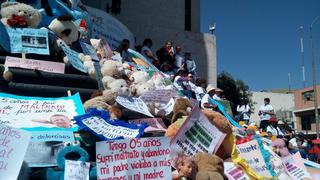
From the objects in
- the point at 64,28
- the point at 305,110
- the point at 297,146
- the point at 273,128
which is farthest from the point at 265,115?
the point at 305,110

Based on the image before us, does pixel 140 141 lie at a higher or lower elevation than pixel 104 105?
lower

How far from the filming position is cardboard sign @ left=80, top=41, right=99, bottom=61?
269 inches

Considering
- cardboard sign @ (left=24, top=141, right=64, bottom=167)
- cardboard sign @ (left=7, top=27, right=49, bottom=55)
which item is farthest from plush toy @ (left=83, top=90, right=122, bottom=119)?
cardboard sign @ (left=24, top=141, right=64, bottom=167)

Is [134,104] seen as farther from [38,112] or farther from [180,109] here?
[38,112]

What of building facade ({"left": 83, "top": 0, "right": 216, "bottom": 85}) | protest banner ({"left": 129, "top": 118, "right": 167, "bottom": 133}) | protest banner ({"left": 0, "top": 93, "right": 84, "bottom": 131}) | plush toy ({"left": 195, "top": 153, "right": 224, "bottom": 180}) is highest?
building facade ({"left": 83, "top": 0, "right": 216, "bottom": 85})

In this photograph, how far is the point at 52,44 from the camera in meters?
6.04

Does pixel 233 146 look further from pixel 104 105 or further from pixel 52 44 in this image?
pixel 52 44

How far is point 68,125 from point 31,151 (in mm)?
653

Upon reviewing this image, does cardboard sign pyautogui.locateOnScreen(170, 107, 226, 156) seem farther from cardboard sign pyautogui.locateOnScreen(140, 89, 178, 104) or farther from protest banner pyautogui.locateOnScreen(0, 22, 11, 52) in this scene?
protest banner pyautogui.locateOnScreen(0, 22, 11, 52)

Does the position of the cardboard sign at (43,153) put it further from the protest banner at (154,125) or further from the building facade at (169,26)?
the building facade at (169,26)

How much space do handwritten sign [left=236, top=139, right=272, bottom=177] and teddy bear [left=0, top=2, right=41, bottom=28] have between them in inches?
136

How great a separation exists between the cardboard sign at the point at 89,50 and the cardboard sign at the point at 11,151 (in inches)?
153

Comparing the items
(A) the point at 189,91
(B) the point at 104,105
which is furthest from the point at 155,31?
(B) the point at 104,105

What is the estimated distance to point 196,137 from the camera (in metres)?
4.16
